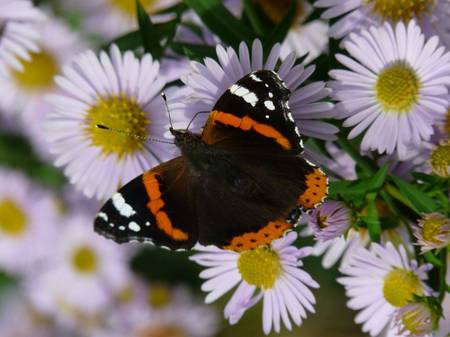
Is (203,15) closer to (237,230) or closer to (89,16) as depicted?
(237,230)

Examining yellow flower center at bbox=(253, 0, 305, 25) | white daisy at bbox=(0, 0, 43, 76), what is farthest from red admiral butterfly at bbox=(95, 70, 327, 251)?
white daisy at bbox=(0, 0, 43, 76)

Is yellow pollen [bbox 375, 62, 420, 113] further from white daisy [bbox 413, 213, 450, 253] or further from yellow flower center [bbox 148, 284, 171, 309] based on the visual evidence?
yellow flower center [bbox 148, 284, 171, 309]

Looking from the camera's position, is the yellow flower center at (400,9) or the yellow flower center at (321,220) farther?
the yellow flower center at (400,9)

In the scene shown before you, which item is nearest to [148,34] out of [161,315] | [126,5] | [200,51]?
[200,51]

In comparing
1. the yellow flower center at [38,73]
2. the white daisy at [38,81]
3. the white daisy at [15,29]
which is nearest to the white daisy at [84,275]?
the white daisy at [38,81]

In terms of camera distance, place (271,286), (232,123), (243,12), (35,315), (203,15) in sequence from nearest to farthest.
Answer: (232,123) < (271,286) < (203,15) < (243,12) < (35,315)

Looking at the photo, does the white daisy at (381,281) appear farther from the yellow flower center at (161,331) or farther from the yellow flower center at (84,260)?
the yellow flower center at (84,260)

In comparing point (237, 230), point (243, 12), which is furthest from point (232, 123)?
point (243, 12)
